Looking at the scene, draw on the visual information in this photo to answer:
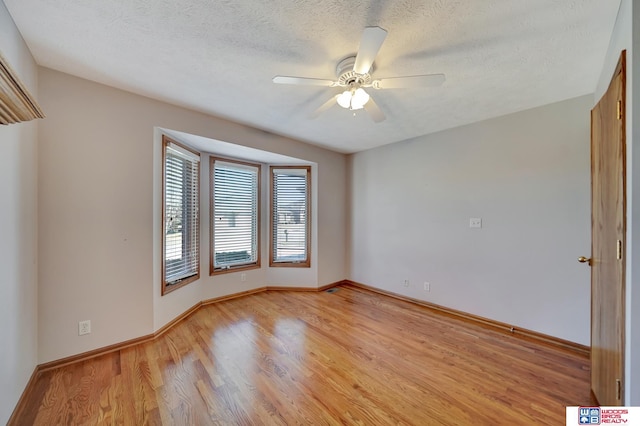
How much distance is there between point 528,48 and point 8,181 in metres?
3.52

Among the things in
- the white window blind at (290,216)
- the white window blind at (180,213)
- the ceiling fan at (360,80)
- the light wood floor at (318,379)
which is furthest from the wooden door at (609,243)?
the white window blind at (180,213)

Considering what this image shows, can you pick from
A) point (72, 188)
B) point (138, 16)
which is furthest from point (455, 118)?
point (72, 188)

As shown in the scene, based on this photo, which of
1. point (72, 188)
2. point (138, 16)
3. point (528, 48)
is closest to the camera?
point (138, 16)

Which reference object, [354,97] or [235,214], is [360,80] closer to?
[354,97]

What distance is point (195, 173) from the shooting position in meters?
3.31

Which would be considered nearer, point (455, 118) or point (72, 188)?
point (72, 188)

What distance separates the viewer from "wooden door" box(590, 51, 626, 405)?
122 centimetres

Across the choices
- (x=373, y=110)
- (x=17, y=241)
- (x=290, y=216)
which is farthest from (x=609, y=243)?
(x=17, y=241)

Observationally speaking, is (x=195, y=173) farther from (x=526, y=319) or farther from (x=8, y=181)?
(x=526, y=319)

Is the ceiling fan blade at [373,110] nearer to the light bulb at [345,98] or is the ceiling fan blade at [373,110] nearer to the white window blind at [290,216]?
the light bulb at [345,98]

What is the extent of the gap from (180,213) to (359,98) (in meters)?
2.57

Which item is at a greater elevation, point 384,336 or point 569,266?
point 569,266

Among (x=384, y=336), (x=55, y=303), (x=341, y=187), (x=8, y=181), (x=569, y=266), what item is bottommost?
(x=384, y=336)

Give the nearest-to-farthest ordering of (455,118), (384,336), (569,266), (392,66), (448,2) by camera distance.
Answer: (448,2) → (392,66) → (569,266) → (384,336) → (455,118)
